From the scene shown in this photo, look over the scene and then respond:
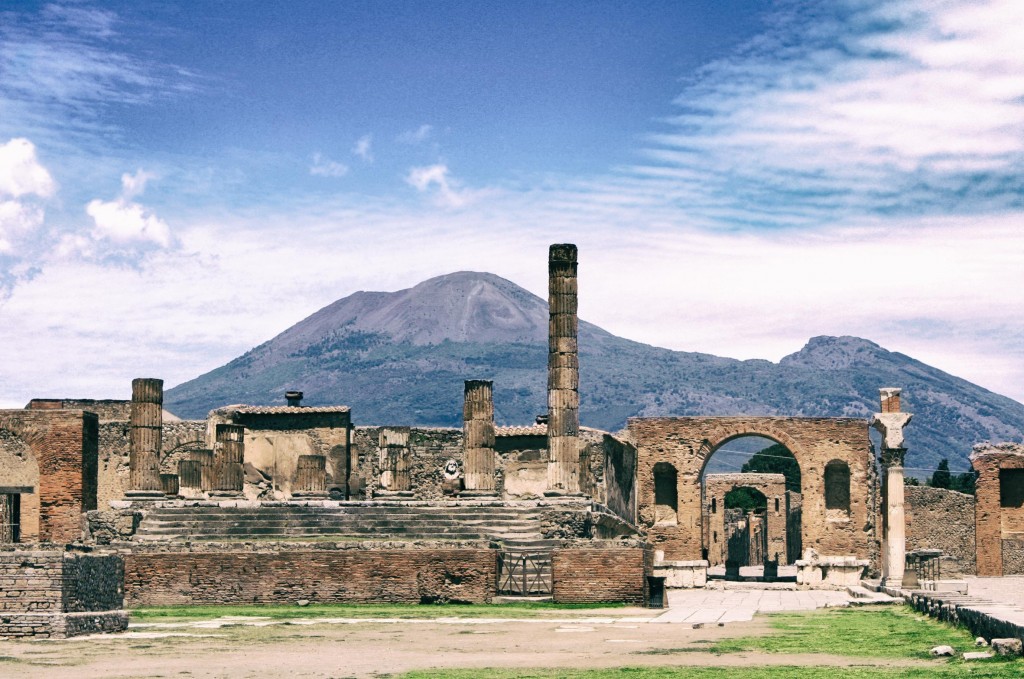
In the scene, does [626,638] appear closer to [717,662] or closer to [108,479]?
[717,662]

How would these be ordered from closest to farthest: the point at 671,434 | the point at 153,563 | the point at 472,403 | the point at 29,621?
the point at 29,621
the point at 153,563
the point at 472,403
the point at 671,434

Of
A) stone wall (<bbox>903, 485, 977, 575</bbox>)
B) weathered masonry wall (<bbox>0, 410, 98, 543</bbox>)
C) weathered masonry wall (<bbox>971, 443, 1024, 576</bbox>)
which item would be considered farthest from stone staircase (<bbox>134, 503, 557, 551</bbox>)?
stone wall (<bbox>903, 485, 977, 575</bbox>)

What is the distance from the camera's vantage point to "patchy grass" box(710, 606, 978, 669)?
18.7 metres

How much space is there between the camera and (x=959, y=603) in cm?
2208

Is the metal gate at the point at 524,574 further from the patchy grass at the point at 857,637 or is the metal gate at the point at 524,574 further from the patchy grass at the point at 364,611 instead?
the patchy grass at the point at 857,637

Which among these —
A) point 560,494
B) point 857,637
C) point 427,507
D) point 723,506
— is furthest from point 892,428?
point 723,506

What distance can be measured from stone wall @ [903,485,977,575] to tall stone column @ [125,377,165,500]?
85.3 ft

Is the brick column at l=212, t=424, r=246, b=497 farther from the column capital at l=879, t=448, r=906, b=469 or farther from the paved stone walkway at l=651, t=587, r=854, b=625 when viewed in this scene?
the column capital at l=879, t=448, r=906, b=469

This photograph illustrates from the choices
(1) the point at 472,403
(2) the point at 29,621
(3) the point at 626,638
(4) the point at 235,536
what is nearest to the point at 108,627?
(2) the point at 29,621

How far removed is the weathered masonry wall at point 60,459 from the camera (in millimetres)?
38719

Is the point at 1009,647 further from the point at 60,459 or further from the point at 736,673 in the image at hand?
the point at 60,459

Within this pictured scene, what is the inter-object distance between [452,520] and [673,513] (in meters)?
16.8

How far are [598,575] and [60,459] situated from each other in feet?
55.9

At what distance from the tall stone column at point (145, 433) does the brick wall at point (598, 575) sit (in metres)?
14.2
